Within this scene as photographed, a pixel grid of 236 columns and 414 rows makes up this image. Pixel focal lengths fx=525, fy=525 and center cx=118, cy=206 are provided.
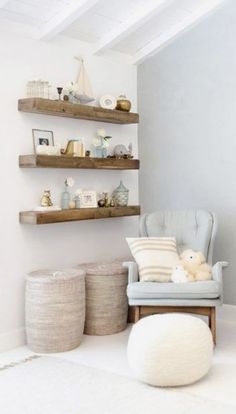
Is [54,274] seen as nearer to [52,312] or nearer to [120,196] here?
[52,312]

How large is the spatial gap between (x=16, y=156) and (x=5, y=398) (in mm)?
1701

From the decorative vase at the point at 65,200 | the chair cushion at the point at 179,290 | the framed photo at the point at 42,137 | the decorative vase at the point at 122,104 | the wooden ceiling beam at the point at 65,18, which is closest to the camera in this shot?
the chair cushion at the point at 179,290

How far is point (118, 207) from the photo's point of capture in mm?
4410

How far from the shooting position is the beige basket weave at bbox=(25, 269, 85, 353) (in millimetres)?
3564

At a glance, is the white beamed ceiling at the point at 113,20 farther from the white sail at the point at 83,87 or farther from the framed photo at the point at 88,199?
the framed photo at the point at 88,199

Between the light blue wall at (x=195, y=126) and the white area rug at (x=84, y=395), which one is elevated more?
the light blue wall at (x=195, y=126)

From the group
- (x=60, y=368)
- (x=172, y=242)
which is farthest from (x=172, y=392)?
(x=172, y=242)

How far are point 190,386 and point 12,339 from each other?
1.41m

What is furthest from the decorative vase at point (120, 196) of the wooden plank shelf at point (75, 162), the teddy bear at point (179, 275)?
the teddy bear at point (179, 275)

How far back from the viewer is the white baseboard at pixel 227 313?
14.1ft

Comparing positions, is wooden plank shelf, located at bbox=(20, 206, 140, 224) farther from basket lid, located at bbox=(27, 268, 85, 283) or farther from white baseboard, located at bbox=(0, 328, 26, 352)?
white baseboard, located at bbox=(0, 328, 26, 352)

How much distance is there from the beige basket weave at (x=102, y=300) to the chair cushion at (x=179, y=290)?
418 mm

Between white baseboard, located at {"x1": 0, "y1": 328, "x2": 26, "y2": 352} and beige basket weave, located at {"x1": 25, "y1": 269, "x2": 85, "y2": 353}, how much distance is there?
0.14 m

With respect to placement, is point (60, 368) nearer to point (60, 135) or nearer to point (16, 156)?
point (16, 156)
